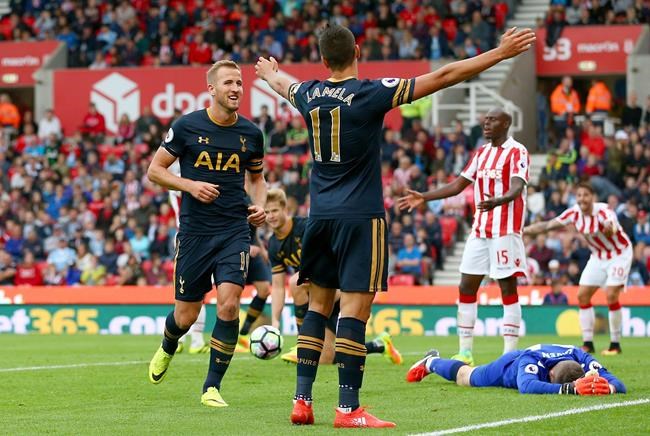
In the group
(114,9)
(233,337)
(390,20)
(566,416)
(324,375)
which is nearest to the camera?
(566,416)

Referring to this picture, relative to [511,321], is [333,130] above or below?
above

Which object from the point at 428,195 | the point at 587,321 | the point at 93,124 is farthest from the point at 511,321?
the point at 93,124

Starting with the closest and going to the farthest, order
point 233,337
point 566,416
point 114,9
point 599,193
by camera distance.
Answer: point 566,416 < point 233,337 < point 599,193 < point 114,9

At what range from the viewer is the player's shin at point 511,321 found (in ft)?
45.5

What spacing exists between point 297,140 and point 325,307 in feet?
70.3

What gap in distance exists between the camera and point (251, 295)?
79.6 feet

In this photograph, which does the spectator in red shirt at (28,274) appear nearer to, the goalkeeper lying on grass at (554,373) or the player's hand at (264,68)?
the goalkeeper lying on grass at (554,373)

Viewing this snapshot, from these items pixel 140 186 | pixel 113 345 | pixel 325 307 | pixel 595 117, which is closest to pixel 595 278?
pixel 113 345

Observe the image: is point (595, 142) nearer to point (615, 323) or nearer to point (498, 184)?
point (615, 323)

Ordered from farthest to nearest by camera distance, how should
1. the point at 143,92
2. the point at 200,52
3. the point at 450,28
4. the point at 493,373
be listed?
the point at 200,52 < the point at 143,92 < the point at 450,28 < the point at 493,373

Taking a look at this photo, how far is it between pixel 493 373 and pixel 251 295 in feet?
44.5

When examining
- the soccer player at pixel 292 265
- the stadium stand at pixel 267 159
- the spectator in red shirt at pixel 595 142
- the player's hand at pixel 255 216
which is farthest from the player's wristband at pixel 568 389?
the spectator in red shirt at pixel 595 142

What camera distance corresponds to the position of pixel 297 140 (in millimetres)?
30422

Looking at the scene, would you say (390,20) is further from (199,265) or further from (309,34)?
(199,265)
